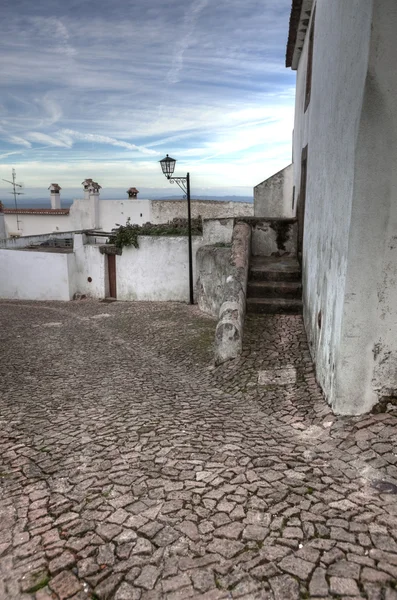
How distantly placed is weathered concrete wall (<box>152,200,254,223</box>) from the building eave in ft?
38.3

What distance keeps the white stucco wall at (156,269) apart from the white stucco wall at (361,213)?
9.45 meters

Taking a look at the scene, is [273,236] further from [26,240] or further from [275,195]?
[26,240]

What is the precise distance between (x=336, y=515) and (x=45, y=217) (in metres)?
26.1

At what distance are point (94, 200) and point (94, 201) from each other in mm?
57

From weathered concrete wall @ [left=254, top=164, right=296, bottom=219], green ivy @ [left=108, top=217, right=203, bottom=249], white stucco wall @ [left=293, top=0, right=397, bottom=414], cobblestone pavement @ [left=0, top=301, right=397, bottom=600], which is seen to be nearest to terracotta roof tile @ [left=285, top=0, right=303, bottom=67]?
weathered concrete wall @ [left=254, top=164, right=296, bottom=219]

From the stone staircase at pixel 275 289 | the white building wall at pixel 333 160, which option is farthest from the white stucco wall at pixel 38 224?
the white building wall at pixel 333 160

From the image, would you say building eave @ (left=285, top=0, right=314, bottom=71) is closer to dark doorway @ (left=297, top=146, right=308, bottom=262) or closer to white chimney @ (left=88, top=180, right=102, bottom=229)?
dark doorway @ (left=297, top=146, right=308, bottom=262)

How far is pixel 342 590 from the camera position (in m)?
2.23

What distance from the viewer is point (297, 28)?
913 cm

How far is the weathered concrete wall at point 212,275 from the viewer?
11.0m

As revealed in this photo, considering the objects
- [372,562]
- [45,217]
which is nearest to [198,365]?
[372,562]

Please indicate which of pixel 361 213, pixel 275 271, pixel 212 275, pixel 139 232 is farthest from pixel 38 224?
pixel 361 213

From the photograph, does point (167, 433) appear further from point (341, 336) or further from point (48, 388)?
point (48, 388)

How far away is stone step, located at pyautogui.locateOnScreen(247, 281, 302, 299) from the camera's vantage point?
7.89 meters
